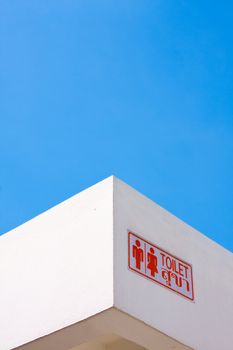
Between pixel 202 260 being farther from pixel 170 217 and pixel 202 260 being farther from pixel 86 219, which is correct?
pixel 86 219

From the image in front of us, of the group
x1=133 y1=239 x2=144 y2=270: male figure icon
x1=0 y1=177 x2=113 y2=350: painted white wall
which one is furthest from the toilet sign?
x1=0 y1=177 x2=113 y2=350: painted white wall

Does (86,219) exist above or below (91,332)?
above

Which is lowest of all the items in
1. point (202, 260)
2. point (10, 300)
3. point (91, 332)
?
point (91, 332)

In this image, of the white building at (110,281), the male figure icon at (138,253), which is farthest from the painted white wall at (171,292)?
the male figure icon at (138,253)

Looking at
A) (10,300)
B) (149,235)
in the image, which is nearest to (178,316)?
(149,235)

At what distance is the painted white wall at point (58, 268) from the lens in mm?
6367

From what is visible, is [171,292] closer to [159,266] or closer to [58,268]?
[159,266]

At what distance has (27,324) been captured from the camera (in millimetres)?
6863

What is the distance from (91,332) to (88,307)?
34cm

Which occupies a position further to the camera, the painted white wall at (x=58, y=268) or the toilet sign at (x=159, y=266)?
the toilet sign at (x=159, y=266)

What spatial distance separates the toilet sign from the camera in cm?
659

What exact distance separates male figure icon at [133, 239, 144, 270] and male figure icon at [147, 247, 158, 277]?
0.34ft

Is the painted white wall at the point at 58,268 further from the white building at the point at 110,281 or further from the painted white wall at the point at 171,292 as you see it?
the painted white wall at the point at 171,292

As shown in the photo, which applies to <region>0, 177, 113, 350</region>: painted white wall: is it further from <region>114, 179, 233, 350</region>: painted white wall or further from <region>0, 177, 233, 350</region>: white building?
<region>114, 179, 233, 350</region>: painted white wall
